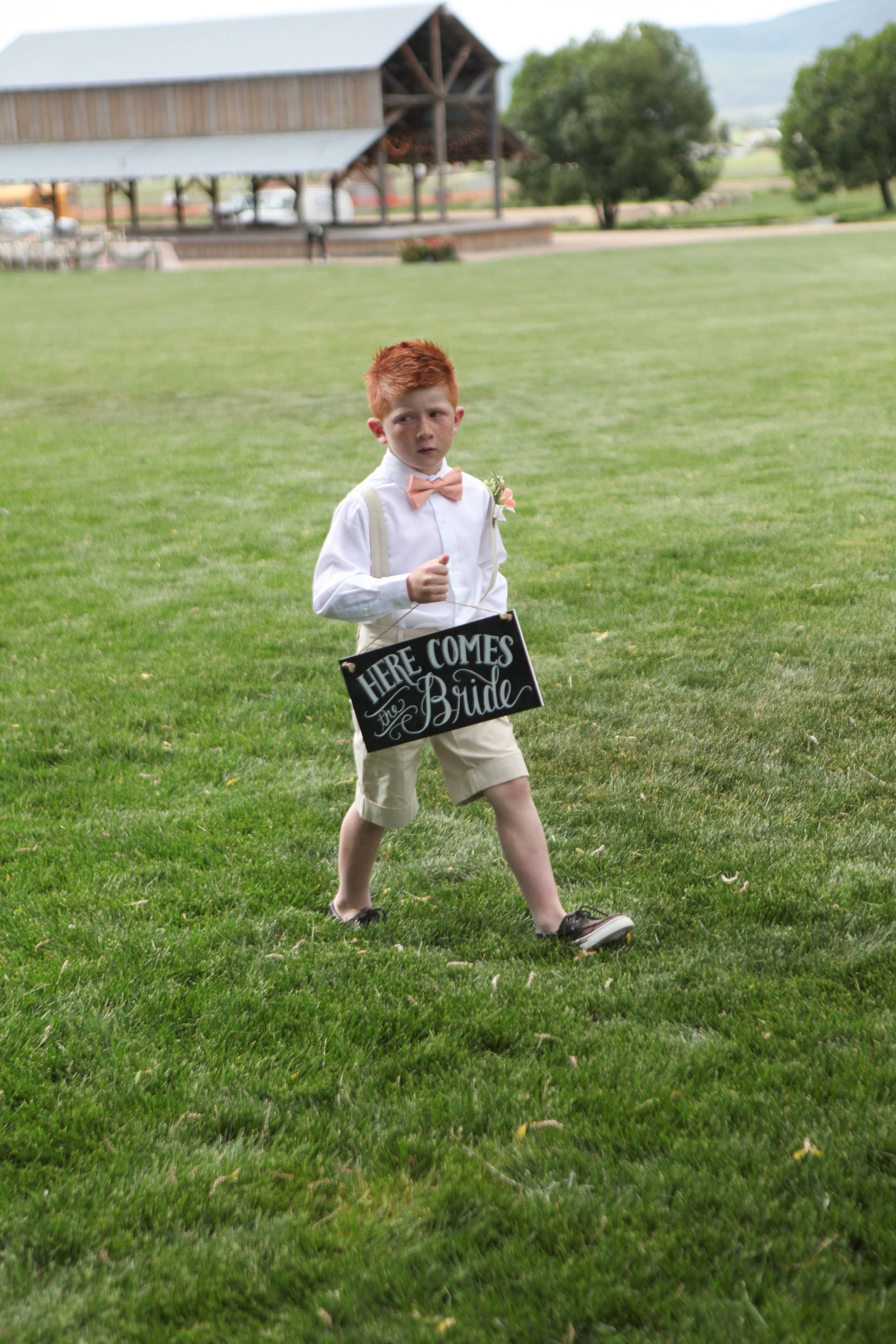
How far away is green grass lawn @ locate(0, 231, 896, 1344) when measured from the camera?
220 cm

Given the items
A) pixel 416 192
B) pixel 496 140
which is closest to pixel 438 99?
pixel 496 140

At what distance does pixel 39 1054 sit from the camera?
9.34 ft

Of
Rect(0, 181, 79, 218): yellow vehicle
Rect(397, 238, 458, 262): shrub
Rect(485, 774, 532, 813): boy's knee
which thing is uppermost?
Rect(0, 181, 79, 218): yellow vehicle

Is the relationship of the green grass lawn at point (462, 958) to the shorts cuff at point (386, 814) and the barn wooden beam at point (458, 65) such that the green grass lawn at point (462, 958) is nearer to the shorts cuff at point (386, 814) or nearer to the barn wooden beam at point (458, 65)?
the shorts cuff at point (386, 814)

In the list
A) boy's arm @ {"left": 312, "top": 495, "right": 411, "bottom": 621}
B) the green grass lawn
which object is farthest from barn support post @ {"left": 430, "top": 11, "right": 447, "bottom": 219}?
boy's arm @ {"left": 312, "top": 495, "right": 411, "bottom": 621}

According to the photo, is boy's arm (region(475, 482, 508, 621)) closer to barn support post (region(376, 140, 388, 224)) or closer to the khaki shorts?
the khaki shorts

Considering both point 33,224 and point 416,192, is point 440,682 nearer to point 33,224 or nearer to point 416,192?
point 416,192

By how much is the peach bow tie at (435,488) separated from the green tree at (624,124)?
2333 inches

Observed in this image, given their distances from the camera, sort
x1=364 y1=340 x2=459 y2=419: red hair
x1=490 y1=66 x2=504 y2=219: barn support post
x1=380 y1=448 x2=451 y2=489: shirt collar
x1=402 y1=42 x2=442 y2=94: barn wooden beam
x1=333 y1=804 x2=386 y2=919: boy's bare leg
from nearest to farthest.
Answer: x1=364 y1=340 x2=459 y2=419: red hair → x1=380 y1=448 x2=451 y2=489: shirt collar → x1=333 y1=804 x2=386 y2=919: boy's bare leg → x1=402 y1=42 x2=442 y2=94: barn wooden beam → x1=490 y1=66 x2=504 y2=219: barn support post

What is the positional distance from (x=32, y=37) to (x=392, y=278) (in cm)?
2886

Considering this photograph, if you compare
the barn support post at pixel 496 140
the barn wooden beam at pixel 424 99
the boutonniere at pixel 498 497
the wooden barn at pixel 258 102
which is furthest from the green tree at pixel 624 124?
the boutonniere at pixel 498 497

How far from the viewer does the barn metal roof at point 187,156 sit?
124 feet

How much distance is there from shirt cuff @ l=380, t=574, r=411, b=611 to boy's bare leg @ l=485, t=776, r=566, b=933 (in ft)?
1.88

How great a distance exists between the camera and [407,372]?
2.96m
